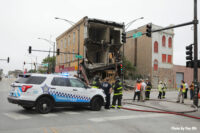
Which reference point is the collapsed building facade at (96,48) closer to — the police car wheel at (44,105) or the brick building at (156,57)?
the brick building at (156,57)

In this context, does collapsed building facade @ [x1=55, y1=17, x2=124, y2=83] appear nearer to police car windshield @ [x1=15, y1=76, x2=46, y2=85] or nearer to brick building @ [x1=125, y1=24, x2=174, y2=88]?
brick building @ [x1=125, y1=24, x2=174, y2=88]

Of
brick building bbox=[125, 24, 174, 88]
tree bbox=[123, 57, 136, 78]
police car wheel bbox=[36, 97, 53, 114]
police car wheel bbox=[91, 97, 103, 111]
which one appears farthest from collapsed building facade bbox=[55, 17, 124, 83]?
police car wheel bbox=[36, 97, 53, 114]

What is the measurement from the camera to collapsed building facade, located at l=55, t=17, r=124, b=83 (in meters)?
35.8

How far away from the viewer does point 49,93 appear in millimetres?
9414

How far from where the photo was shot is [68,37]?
1811 inches

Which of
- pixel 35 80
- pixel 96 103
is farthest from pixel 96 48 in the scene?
pixel 35 80

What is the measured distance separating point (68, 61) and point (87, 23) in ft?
37.6

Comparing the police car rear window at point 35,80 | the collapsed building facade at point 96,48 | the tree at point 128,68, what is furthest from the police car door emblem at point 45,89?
the tree at point 128,68

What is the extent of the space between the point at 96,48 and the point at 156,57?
1260 centimetres

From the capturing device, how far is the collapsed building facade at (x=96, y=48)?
35781 mm

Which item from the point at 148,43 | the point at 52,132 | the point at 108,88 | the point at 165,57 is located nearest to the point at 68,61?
the point at 148,43

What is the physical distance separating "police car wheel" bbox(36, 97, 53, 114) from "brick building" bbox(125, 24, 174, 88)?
34.3 meters

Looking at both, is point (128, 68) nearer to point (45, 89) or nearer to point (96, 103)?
point (96, 103)

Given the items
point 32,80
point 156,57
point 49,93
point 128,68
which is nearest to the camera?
point 32,80
